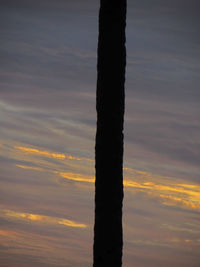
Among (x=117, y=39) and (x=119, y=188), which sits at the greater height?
(x=117, y=39)

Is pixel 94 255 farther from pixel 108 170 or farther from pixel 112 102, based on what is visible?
pixel 112 102

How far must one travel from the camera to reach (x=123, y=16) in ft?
24.5

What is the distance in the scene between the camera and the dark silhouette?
6.78m

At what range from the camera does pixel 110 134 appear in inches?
275

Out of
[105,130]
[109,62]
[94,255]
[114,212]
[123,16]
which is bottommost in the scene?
[94,255]

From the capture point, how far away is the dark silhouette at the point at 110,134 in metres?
6.78

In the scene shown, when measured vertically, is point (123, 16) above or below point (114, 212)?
above

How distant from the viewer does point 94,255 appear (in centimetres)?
685

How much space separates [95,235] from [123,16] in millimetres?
3740

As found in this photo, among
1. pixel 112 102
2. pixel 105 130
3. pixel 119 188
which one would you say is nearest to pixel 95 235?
pixel 119 188

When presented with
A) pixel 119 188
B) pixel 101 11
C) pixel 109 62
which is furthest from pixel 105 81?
pixel 119 188

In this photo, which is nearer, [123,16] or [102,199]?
[102,199]

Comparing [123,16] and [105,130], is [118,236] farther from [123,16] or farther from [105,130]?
[123,16]

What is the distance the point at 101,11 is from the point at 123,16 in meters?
0.40
